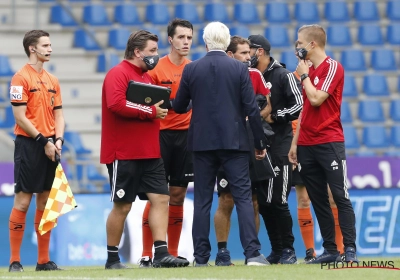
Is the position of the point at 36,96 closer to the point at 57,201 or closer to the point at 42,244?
the point at 57,201

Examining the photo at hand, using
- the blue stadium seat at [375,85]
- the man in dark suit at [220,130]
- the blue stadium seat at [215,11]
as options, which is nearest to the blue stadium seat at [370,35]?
the blue stadium seat at [375,85]

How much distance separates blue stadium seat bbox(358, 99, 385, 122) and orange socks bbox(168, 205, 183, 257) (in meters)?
7.85

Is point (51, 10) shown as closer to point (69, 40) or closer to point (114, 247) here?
point (69, 40)

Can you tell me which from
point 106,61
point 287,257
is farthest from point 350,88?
point 287,257

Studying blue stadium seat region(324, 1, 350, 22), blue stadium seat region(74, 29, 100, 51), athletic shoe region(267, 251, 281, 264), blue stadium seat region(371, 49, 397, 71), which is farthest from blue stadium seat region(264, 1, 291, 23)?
athletic shoe region(267, 251, 281, 264)

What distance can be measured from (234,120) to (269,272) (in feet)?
4.48

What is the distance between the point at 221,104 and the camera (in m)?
8.00

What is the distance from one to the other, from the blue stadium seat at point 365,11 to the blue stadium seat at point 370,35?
36 centimetres

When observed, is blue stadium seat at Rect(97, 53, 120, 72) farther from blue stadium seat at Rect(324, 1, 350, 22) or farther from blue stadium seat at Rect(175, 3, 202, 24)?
blue stadium seat at Rect(324, 1, 350, 22)

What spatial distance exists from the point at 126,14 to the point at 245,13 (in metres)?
2.17

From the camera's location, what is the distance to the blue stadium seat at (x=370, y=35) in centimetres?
1761

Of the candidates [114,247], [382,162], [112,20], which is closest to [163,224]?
[114,247]

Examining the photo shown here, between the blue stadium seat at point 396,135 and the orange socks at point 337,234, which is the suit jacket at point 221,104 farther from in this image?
the blue stadium seat at point 396,135

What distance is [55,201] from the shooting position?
8734mm
